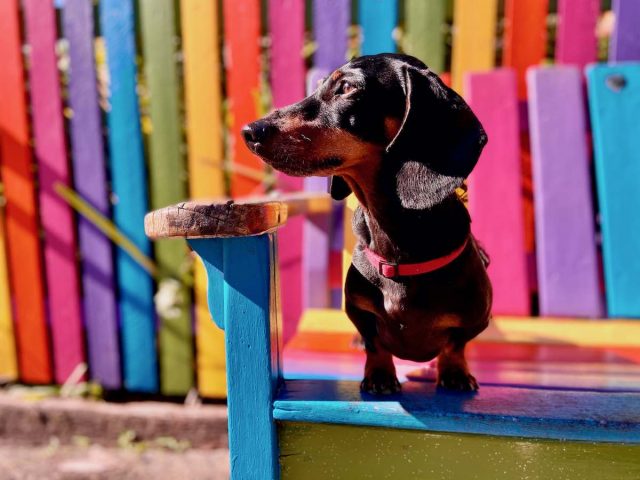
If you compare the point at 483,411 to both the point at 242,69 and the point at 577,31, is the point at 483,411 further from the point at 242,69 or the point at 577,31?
the point at 242,69

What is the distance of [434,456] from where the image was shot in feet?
3.23

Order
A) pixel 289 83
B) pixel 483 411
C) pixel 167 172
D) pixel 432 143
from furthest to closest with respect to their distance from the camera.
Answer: pixel 167 172
pixel 289 83
pixel 483 411
pixel 432 143

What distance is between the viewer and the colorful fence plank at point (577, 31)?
184 cm

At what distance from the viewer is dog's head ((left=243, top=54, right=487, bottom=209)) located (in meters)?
0.83

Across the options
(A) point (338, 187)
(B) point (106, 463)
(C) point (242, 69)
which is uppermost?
(C) point (242, 69)

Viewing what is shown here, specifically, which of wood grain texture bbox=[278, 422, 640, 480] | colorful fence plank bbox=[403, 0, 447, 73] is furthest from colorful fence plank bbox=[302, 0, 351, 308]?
wood grain texture bbox=[278, 422, 640, 480]

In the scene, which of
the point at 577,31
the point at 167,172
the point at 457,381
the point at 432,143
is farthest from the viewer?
the point at 167,172

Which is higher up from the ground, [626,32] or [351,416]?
[626,32]

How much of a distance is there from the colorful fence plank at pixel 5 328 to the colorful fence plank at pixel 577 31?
226 cm

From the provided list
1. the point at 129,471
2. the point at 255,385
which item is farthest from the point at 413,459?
the point at 129,471

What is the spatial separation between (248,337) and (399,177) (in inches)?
15.1

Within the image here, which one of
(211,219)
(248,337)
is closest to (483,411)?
(248,337)

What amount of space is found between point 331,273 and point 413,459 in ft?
3.26

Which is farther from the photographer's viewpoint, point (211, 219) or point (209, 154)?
point (209, 154)
